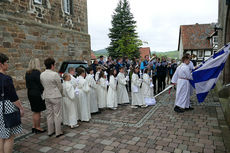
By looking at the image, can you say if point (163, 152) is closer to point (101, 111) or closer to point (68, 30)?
point (101, 111)

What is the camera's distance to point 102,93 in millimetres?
A: 6625

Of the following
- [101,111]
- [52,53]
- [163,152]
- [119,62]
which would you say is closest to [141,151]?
[163,152]

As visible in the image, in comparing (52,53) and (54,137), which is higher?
(52,53)

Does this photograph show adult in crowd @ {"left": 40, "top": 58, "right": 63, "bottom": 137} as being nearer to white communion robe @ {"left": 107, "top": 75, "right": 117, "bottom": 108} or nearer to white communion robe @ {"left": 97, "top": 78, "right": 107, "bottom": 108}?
white communion robe @ {"left": 97, "top": 78, "right": 107, "bottom": 108}

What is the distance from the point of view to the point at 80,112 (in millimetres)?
5250

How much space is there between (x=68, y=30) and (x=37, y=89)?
9.08 m

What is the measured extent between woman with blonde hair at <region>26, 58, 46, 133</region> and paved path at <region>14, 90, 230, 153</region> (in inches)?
17.9

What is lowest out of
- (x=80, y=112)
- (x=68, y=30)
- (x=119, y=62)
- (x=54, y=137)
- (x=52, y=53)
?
(x=54, y=137)

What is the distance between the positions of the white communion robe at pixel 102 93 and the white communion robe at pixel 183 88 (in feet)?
8.82

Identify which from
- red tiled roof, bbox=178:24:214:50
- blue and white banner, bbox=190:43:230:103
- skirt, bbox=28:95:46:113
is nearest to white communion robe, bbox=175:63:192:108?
blue and white banner, bbox=190:43:230:103

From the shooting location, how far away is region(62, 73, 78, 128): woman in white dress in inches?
181

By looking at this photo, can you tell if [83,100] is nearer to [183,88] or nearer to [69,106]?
[69,106]

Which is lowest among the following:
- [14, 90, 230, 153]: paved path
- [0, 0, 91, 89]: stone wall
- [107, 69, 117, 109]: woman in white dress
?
[14, 90, 230, 153]: paved path

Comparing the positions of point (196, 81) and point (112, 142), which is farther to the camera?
point (196, 81)
